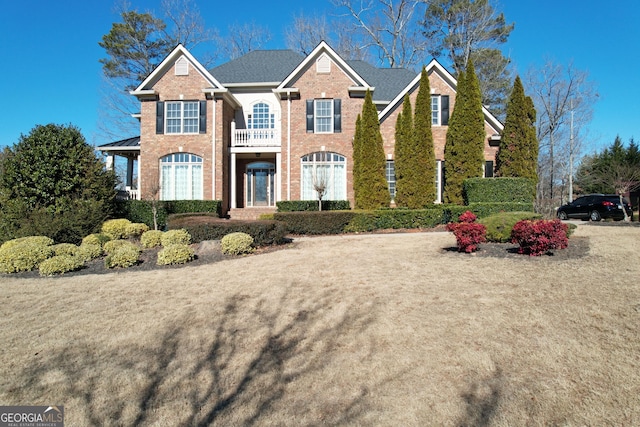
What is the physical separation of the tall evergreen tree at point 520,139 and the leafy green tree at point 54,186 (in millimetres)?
16265

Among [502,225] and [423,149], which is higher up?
[423,149]

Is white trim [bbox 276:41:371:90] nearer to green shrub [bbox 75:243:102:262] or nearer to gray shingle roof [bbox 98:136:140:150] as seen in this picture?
gray shingle roof [bbox 98:136:140:150]

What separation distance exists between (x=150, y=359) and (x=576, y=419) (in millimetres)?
4121

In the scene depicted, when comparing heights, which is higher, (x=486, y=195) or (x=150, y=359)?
(x=486, y=195)

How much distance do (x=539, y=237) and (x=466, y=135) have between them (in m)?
10.1

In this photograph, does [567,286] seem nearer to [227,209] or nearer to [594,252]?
[594,252]

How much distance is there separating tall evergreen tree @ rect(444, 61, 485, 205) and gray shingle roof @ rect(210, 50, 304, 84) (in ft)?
32.3

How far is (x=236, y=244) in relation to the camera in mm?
9750

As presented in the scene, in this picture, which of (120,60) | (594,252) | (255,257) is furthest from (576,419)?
(120,60)

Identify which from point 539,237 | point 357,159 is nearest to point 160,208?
point 357,159

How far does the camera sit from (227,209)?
2036 centimetres

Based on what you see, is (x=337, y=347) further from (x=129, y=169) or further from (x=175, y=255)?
(x=129, y=169)

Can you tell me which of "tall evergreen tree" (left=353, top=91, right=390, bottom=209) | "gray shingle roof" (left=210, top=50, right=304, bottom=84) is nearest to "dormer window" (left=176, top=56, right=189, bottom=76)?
"gray shingle roof" (left=210, top=50, right=304, bottom=84)

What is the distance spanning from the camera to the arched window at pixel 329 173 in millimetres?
19625
